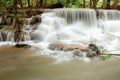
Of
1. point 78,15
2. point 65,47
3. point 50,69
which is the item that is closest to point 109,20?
point 78,15

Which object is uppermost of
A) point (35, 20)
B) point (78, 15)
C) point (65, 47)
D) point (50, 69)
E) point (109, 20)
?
point (78, 15)

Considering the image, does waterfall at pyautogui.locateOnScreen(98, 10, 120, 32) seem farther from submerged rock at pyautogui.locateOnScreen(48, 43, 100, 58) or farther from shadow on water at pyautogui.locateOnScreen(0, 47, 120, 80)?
shadow on water at pyautogui.locateOnScreen(0, 47, 120, 80)

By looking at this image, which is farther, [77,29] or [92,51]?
[77,29]

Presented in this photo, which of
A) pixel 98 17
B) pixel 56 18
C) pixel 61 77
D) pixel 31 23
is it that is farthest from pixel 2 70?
pixel 98 17

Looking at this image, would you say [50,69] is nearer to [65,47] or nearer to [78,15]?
[65,47]

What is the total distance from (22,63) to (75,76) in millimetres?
1848

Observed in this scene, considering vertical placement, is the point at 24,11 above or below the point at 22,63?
above

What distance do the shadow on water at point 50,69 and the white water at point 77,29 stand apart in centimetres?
168

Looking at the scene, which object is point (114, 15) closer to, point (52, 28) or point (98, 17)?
point (98, 17)

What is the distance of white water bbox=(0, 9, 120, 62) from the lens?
34.7ft

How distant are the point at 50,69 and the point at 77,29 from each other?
7.22 meters

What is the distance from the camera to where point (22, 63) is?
22.3 ft

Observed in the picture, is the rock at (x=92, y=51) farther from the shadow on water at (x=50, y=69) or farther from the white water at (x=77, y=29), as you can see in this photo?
the white water at (x=77, y=29)

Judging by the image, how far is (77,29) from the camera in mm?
13250
